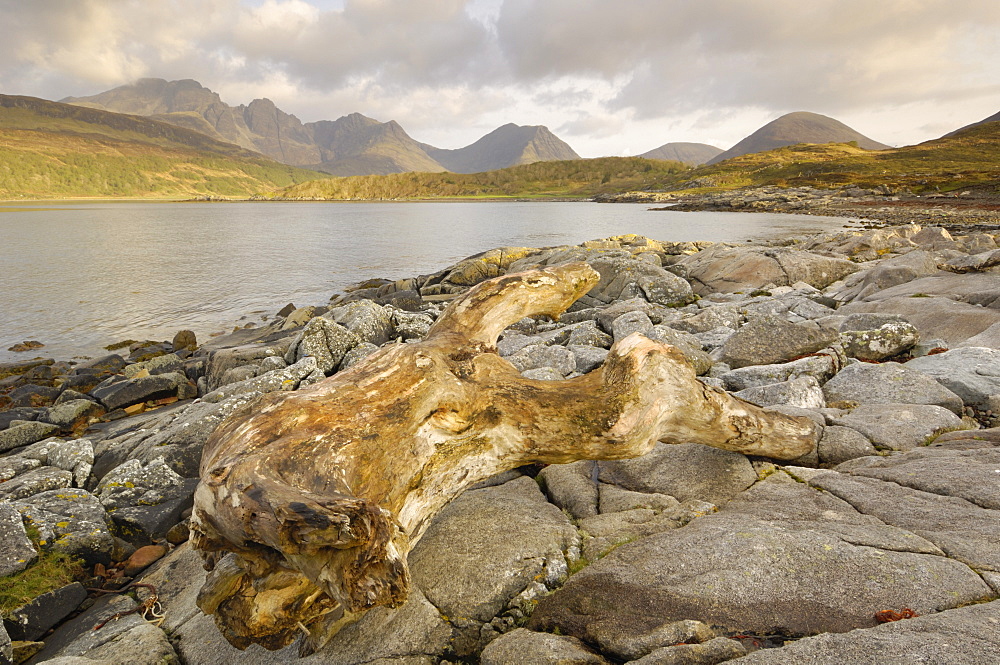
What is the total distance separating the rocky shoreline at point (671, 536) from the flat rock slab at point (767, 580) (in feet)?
0.05

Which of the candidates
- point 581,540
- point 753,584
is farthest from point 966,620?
point 581,540

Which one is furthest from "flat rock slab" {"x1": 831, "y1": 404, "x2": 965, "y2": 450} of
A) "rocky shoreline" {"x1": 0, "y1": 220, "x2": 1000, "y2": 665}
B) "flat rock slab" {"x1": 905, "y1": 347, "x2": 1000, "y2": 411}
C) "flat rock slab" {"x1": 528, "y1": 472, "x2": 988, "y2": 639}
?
"flat rock slab" {"x1": 528, "y1": 472, "x2": 988, "y2": 639}

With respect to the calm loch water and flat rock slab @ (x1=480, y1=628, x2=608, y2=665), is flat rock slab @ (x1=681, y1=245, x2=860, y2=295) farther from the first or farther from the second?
the calm loch water

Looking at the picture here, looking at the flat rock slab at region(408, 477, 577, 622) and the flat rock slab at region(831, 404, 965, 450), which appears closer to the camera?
the flat rock slab at region(408, 477, 577, 622)

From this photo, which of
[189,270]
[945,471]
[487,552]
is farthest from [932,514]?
[189,270]

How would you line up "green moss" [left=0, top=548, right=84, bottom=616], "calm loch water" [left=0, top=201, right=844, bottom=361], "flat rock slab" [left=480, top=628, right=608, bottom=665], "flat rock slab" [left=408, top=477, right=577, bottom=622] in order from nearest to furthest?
"flat rock slab" [left=480, top=628, right=608, bottom=665], "flat rock slab" [left=408, top=477, right=577, bottom=622], "green moss" [left=0, top=548, right=84, bottom=616], "calm loch water" [left=0, top=201, right=844, bottom=361]

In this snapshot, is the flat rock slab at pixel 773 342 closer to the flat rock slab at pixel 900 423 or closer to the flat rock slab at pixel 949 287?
the flat rock slab at pixel 900 423

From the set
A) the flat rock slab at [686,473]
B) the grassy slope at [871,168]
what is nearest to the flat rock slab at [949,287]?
the flat rock slab at [686,473]

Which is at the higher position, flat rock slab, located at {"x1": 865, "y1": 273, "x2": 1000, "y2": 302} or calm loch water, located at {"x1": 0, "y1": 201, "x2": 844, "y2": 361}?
flat rock slab, located at {"x1": 865, "y1": 273, "x2": 1000, "y2": 302}

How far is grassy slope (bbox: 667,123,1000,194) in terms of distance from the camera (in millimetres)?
91688

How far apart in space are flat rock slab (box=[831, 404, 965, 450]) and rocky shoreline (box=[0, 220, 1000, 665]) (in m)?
0.03

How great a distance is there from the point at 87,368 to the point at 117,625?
16.1 meters

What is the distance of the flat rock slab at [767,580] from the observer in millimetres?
3248

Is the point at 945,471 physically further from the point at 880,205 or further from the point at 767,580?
the point at 880,205
